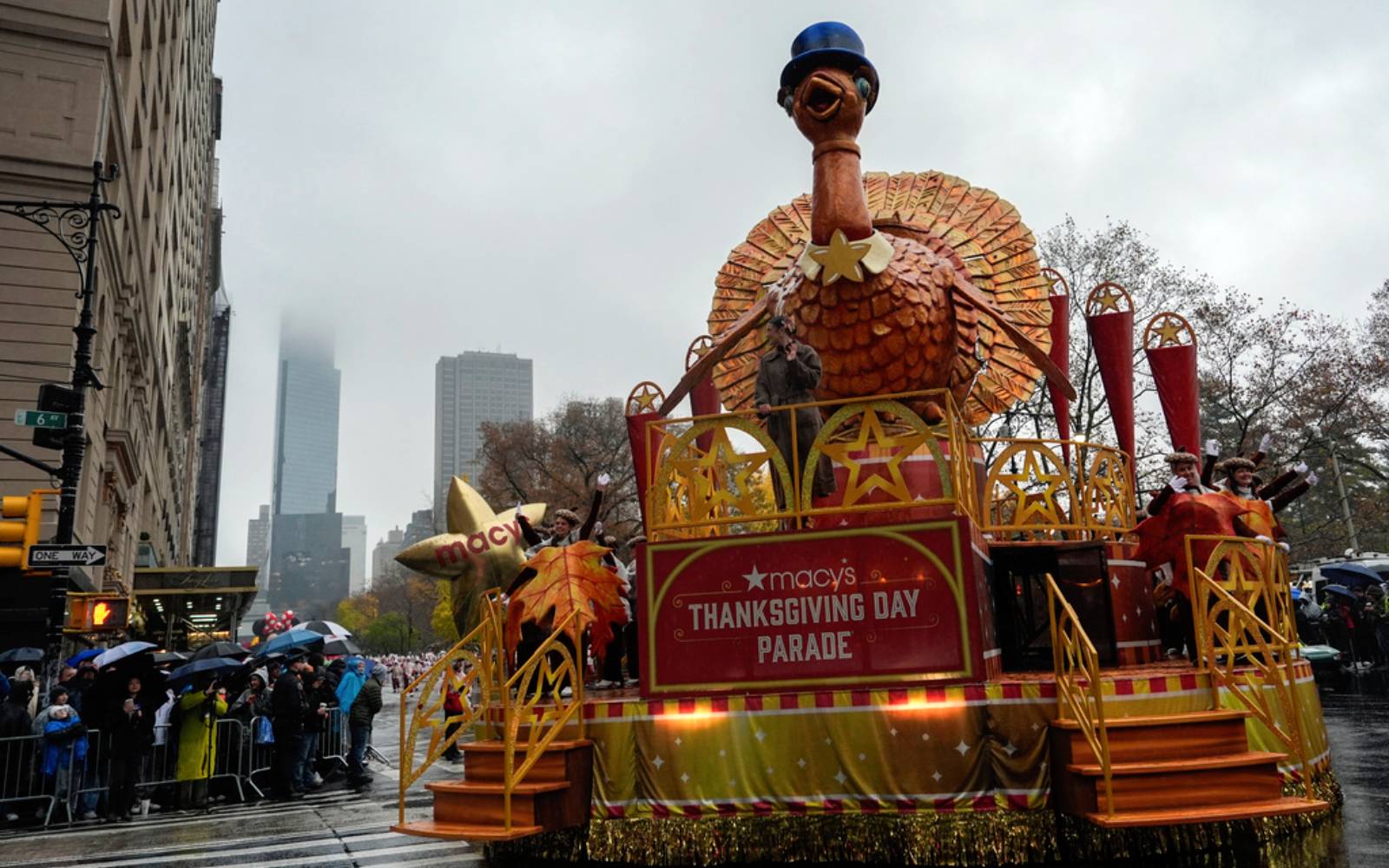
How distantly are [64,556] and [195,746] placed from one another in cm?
329

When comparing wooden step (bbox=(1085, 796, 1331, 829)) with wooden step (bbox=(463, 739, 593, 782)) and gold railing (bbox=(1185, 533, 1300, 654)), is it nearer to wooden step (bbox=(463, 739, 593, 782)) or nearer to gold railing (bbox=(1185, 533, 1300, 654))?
gold railing (bbox=(1185, 533, 1300, 654))

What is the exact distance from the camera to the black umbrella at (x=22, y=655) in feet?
54.5

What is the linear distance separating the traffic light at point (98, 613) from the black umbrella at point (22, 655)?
2993 mm

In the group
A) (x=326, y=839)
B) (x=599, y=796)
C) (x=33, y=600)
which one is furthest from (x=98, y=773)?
(x=599, y=796)

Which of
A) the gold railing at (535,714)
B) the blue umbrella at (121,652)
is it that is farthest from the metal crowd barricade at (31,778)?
the gold railing at (535,714)

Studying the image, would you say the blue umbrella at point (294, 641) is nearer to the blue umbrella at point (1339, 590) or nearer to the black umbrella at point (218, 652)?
the black umbrella at point (218, 652)

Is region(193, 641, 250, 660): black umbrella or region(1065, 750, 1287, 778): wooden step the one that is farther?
region(193, 641, 250, 660): black umbrella

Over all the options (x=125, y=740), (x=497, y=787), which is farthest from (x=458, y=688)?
(x=125, y=740)

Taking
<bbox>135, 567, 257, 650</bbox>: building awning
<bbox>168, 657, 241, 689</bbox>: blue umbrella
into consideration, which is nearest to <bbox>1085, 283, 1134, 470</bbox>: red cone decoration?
<bbox>168, 657, 241, 689</bbox>: blue umbrella

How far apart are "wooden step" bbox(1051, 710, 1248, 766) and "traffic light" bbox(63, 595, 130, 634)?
13.1m

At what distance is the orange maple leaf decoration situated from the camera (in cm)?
920

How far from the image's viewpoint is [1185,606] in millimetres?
9117

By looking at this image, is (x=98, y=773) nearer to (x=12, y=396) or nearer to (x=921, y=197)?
(x=12, y=396)

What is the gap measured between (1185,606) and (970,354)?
350cm
